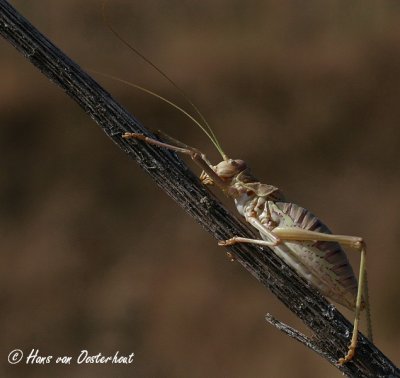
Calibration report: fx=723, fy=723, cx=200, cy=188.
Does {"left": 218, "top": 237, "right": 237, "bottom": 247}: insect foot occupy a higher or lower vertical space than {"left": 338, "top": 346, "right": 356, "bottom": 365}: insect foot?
higher

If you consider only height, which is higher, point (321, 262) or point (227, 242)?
point (321, 262)

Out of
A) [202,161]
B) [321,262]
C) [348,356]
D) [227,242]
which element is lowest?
[348,356]

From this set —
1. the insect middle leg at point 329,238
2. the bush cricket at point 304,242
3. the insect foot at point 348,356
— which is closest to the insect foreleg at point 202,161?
the bush cricket at point 304,242

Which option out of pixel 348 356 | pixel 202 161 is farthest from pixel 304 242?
pixel 348 356

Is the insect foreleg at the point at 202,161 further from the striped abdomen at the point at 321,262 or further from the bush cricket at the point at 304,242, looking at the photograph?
the striped abdomen at the point at 321,262

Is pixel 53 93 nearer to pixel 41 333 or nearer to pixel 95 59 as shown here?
pixel 95 59

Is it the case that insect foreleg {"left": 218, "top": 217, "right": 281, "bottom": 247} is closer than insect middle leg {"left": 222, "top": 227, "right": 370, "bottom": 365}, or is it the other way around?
insect foreleg {"left": 218, "top": 217, "right": 281, "bottom": 247}

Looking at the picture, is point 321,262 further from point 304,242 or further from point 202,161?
point 202,161

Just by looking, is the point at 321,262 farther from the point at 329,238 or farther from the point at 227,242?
the point at 227,242

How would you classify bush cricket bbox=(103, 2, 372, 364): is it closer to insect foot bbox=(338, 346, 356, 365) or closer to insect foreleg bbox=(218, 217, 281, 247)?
insect foreleg bbox=(218, 217, 281, 247)

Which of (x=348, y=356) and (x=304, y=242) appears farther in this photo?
(x=304, y=242)

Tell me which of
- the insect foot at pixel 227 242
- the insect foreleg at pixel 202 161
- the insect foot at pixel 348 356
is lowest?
the insect foot at pixel 348 356

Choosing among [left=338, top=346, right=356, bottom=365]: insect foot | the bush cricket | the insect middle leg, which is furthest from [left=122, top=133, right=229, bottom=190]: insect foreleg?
[left=338, top=346, right=356, bottom=365]: insect foot

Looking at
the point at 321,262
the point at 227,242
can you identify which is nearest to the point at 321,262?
the point at 321,262
